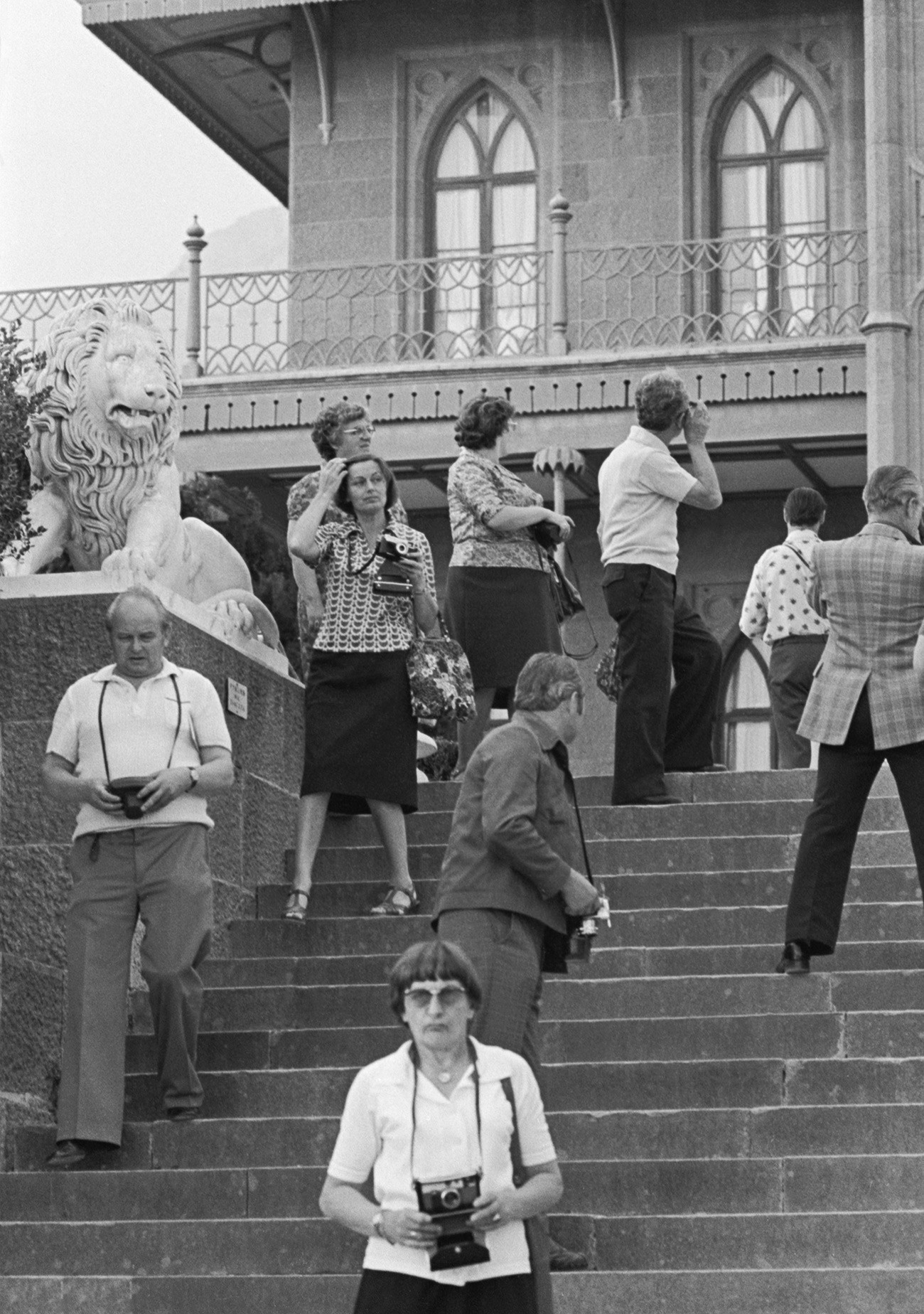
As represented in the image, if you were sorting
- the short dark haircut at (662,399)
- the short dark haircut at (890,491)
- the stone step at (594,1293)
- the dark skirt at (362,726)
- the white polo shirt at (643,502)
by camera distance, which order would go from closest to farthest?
the stone step at (594,1293), the short dark haircut at (890,491), the dark skirt at (362,726), the short dark haircut at (662,399), the white polo shirt at (643,502)

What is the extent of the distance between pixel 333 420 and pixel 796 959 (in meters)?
2.79

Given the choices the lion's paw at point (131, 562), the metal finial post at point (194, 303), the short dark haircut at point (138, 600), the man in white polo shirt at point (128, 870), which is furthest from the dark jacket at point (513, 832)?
the metal finial post at point (194, 303)

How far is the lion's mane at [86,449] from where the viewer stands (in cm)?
981

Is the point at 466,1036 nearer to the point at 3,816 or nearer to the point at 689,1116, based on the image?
the point at 689,1116

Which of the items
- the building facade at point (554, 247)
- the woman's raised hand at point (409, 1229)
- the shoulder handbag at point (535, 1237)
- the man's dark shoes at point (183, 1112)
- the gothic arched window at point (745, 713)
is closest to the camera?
the woman's raised hand at point (409, 1229)

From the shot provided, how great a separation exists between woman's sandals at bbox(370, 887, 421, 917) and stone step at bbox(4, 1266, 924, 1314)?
2.33m

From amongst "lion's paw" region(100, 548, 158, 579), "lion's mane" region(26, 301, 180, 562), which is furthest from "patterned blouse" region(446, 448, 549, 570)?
"lion's paw" region(100, 548, 158, 579)

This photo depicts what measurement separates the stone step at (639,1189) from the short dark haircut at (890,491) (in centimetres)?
234

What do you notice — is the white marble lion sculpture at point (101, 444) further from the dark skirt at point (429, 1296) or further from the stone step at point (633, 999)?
the dark skirt at point (429, 1296)

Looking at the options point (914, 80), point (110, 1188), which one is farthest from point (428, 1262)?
point (914, 80)

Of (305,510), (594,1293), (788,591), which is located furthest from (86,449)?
(594,1293)

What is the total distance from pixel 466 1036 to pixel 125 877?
2.99 m

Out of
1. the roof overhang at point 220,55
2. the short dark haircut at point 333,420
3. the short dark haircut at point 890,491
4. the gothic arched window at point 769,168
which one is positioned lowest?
the short dark haircut at point 890,491

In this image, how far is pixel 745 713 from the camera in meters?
22.2
